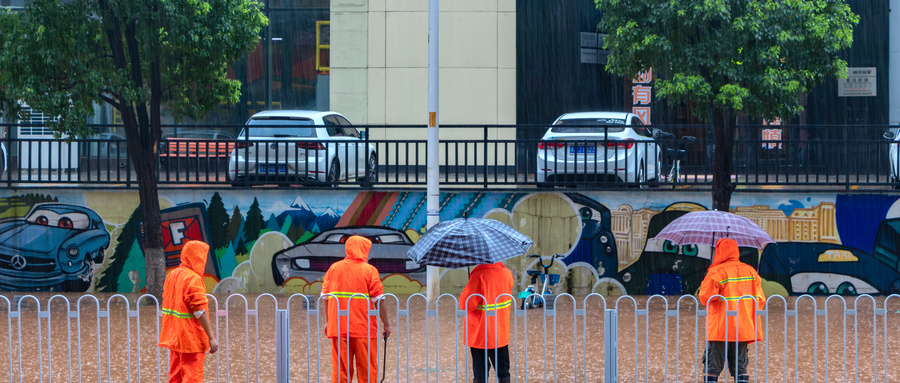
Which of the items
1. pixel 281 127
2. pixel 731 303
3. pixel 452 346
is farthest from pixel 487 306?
pixel 281 127

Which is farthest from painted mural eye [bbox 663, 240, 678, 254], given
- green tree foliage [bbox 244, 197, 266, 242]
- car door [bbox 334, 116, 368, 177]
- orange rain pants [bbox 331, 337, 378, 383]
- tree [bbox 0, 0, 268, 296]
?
orange rain pants [bbox 331, 337, 378, 383]

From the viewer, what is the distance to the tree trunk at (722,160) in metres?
11.8

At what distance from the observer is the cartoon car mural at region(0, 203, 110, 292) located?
12.8m

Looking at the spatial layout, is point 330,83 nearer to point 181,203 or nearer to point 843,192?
point 181,203

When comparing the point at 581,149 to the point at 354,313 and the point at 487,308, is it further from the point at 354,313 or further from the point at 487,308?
the point at 354,313

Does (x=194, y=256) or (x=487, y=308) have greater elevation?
(x=194, y=256)

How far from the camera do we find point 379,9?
2012cm

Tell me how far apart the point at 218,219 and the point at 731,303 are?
850 cm

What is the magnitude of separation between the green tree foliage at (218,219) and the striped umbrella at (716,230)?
742cm

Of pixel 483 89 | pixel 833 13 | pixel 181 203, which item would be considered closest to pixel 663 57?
pixel 833 13

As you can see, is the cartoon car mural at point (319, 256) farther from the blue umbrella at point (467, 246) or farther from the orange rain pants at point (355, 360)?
the orange rain pants at point (355, 360)

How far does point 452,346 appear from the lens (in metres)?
9.23

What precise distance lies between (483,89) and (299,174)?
25.6 feet

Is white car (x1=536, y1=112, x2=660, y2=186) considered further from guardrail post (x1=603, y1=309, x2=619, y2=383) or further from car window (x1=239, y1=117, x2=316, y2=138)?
guardrail post (x1=603, y1=309, x2=619, y2=383)
